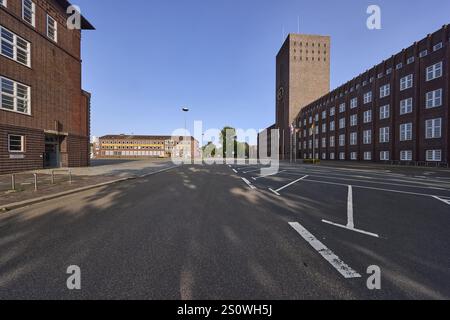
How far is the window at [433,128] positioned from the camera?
2617 cm

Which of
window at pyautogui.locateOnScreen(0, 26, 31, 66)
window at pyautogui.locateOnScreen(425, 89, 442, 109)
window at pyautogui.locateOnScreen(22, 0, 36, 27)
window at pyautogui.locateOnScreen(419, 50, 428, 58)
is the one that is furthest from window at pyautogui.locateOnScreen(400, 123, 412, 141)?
window at pyautogui.locateOnScreen(22, 0, 36, 27)

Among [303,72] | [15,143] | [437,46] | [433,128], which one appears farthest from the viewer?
[303,72]

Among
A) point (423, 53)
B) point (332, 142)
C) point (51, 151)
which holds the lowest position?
point (51, 151)

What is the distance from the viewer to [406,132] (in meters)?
30.6

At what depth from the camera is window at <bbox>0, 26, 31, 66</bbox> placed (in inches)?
563

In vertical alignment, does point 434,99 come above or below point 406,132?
above

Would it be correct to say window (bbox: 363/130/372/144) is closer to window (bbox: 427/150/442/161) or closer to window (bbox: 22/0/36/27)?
window (bbox: 427/150/442/161)

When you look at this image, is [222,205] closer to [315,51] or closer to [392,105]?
[392,105]

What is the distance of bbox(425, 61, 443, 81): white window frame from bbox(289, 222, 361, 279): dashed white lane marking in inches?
Result: 1425

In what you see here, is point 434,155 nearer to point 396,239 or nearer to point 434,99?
point 434,99

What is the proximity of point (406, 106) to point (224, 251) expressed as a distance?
39674 millimetres

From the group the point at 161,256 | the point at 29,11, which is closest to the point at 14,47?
the point at 29,11

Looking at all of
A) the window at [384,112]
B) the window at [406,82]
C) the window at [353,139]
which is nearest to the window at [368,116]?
the window at [384,112]
